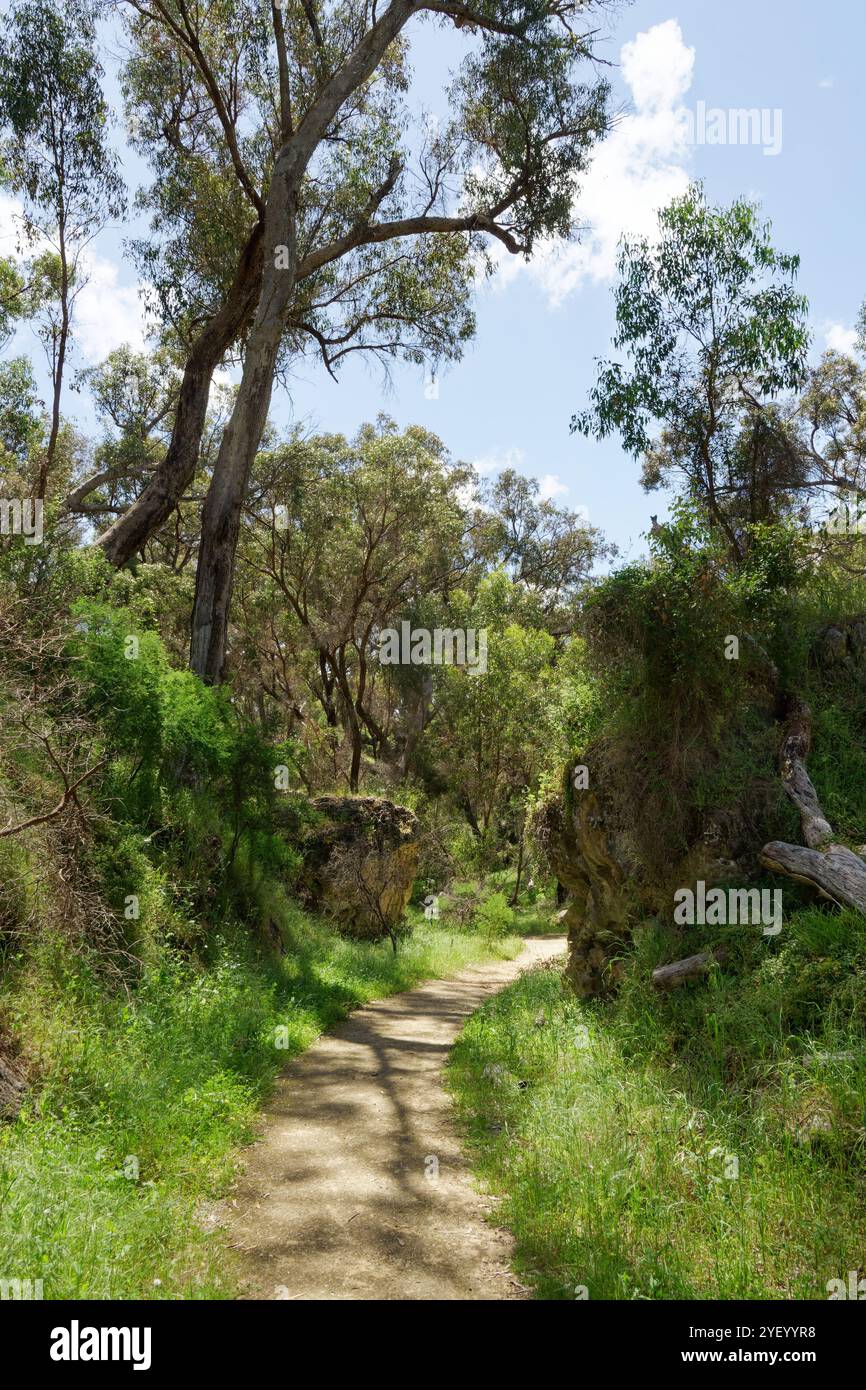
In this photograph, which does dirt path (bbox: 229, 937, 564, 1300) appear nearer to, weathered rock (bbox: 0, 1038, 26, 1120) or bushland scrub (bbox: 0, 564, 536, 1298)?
bushland scrub (bbox: 0, 564, 536, 1298)

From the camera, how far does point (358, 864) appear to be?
17.5m

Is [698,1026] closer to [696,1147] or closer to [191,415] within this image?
[696,1147]

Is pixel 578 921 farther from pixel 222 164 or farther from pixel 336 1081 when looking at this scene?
pixel 222 164

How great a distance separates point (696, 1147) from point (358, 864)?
13.0 meters

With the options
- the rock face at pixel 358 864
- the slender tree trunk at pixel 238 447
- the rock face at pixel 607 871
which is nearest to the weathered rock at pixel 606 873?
the rock face at pixel 607 871

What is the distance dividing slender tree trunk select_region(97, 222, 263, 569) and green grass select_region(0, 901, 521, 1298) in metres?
7.79

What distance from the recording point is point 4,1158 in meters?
4.18

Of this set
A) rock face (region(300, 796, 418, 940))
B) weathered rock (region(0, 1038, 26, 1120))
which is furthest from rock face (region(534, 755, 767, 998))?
rock face (region(300, 796, 418, 940))

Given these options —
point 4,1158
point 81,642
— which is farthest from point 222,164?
point 4,1158

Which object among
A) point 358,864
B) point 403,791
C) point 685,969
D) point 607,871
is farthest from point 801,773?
point 403,791

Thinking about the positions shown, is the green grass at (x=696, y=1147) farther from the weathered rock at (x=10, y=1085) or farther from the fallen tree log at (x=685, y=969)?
the weathered rock at (x=10, y=1085)

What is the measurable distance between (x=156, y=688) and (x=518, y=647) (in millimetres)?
19123

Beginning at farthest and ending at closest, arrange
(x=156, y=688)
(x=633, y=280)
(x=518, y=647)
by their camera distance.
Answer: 1. (x=518, y=647)
2. (x=633, y=280)
3. (x=156, y=688)

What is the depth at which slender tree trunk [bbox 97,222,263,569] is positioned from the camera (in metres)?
14.4
